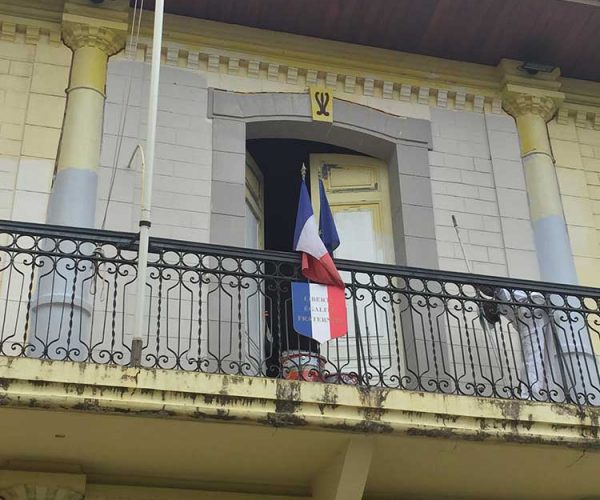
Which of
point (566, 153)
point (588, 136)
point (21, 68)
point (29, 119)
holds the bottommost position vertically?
point (29, 119)

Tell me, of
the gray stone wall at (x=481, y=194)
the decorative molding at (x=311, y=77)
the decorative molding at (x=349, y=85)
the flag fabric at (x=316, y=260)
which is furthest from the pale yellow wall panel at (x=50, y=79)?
the gray stone wall at (x=481, y=194)

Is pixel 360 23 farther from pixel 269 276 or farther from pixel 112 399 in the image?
pixel 112 399

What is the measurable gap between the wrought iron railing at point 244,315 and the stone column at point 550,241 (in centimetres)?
3

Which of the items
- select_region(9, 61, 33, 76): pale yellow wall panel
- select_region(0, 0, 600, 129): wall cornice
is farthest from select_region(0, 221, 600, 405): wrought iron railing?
select_region(0, 0, 600, 129): wall cornice

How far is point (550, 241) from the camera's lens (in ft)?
32.1

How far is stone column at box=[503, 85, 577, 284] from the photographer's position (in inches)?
380

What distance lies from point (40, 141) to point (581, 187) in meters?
5.90

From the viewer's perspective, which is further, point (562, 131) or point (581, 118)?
point (581, 118)

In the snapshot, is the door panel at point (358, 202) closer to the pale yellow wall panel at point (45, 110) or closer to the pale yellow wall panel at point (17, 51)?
the pale yellow wall panel at point (45, 110)

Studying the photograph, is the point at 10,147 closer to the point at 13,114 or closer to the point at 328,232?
the point at 13,114

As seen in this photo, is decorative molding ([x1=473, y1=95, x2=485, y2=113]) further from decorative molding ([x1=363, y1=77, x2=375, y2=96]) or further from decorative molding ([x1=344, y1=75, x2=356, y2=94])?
decorative molding ([x1=344, y1=75, x2=356, y2=94])

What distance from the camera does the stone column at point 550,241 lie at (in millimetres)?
8492

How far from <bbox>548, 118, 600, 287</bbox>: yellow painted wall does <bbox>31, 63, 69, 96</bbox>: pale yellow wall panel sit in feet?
18.0

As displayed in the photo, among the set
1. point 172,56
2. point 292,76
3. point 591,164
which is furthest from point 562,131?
point 172,56
